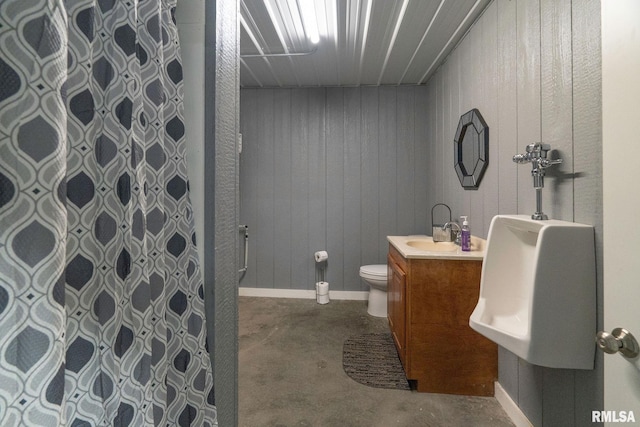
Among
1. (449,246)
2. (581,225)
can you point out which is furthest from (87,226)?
(449,246)

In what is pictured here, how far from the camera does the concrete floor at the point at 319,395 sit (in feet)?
4.97

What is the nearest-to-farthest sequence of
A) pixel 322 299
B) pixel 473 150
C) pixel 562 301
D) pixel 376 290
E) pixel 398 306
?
pixel 562 301 < pixel 398 306 < pixel 473 150 < pixel 376 290 < pixel 322 299

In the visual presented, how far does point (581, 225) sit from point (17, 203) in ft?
5.37

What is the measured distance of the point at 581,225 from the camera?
1.08m

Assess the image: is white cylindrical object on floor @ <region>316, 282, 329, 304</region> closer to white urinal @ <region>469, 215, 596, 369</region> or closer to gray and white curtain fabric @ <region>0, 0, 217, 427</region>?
white urinal @ <region>469, 215, 596, 369</region>

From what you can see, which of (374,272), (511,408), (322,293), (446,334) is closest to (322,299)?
(322,293)

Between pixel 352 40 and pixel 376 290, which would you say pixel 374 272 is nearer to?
pixel 376 290

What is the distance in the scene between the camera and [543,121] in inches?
52.3

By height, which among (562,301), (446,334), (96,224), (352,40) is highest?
(352,40)

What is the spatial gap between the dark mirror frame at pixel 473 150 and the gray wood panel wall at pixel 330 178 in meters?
0.92

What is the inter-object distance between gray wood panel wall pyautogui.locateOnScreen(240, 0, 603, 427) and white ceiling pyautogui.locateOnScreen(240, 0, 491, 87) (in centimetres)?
16

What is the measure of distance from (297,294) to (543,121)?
286 cm

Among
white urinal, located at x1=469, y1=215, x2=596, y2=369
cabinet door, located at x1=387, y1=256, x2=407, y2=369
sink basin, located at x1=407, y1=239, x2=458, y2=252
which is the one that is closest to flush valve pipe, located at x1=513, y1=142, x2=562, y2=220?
white urinal, located at x1=469, y1=215, x2=596, y2=369

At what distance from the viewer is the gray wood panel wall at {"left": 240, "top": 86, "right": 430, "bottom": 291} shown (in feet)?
10.7
